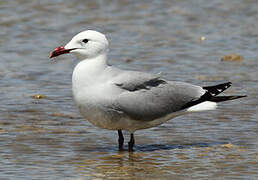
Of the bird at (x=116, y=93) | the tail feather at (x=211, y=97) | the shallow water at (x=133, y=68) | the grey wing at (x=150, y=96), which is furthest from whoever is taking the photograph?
the tail feather at (x=211, y=97)

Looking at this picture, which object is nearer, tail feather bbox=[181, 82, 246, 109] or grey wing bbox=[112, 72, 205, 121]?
grey wing bbox=[112, 72, 205, 121]

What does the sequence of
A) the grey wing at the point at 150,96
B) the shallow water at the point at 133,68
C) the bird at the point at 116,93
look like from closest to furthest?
the shallow water at the point at 133,68 < the bird at the point at 116,93 < the grey wing at the point at 150,96

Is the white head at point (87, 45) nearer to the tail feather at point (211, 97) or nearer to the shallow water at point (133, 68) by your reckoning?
the shallow water at point (133, 68)

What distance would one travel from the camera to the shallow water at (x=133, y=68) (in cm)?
689

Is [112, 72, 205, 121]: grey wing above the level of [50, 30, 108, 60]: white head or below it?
below

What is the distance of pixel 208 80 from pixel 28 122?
10.1ft

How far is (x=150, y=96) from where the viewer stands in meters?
7.39

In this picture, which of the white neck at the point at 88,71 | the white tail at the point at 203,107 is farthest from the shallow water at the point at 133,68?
the white neck at the point at 88,71

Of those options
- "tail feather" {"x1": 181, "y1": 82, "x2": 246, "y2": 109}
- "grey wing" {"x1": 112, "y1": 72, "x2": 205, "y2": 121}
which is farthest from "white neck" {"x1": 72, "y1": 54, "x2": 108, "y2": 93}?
"tail feather" {"x1": 181, "y1": 82, "x2": 246, "y2": 109}

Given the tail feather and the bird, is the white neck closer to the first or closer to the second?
the bird

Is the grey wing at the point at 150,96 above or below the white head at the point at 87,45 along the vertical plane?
below

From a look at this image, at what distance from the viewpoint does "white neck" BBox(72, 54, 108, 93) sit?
23.3 ft

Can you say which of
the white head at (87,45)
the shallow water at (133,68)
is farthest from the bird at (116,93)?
the shallow water at (133,68)

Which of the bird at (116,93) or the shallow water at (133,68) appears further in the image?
the bird at (116,93)
